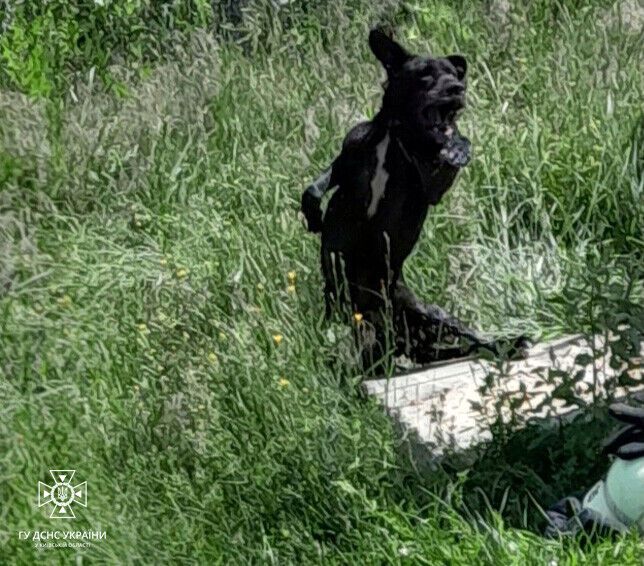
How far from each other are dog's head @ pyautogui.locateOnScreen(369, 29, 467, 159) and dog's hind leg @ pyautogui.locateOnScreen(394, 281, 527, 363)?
2.10ft

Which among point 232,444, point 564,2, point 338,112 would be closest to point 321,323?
point 232,444

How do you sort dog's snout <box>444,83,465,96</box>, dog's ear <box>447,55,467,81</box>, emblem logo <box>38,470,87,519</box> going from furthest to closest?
dog's ear <box>447,55,467,81</box>, dog's snout <box>444,83,465,96</box>, emblem logo <box>38,470,87,519</box>

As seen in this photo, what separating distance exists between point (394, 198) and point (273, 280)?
3.02 feet

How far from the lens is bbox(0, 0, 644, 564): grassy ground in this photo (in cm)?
480

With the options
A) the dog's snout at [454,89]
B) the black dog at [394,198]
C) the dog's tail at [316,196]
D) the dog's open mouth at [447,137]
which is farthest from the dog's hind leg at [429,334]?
the dog's snout at [454,89]

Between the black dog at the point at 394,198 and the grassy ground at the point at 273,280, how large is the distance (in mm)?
210

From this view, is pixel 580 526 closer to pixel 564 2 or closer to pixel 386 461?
pixel 386 461

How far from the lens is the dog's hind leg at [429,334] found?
19.2 feet

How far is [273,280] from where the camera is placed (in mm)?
6344

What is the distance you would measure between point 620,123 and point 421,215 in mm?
1886

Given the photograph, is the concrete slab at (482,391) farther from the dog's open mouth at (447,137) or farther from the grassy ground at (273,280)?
the dog's open mouth at (447,137)

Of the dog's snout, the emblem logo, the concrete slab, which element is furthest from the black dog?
the emblem logo

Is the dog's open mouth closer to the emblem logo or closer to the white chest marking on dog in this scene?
the white chest marking on dog

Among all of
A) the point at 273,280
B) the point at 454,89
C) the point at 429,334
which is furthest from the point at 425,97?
the point at 273,280
